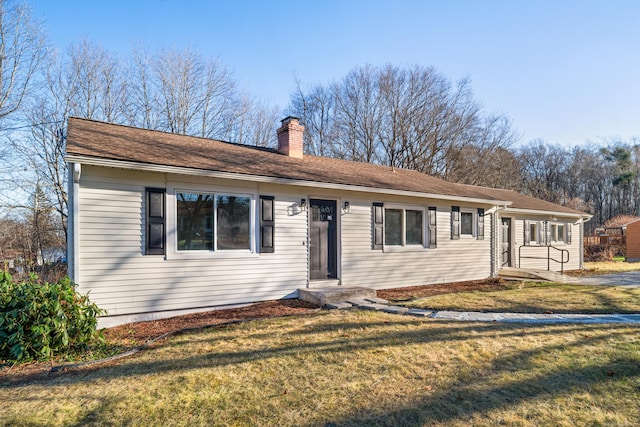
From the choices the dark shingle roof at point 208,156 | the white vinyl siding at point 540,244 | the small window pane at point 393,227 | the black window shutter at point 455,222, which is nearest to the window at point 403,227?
the small window pane at point 393,227

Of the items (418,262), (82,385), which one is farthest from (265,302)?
(418,262)

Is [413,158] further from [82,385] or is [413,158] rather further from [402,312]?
[82,385]

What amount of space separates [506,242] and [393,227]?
672 centimetres

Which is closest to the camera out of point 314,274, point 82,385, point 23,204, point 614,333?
point 82,385

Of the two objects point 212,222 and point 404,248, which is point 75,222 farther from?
point 404,248

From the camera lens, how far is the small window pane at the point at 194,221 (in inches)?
260

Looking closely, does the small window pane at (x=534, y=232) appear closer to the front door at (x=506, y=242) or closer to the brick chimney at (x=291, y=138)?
the front door at (x=506, y=242)

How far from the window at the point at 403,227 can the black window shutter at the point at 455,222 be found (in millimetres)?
1274

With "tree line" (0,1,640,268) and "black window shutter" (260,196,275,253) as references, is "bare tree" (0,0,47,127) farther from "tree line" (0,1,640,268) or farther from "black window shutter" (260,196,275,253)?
"black window shutter" (260,196,275,253)

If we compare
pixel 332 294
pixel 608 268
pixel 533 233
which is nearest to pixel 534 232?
pixel 533 233

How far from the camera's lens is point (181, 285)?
6602 mm

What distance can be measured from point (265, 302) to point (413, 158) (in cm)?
1817

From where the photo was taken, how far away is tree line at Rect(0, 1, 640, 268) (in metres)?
14.8

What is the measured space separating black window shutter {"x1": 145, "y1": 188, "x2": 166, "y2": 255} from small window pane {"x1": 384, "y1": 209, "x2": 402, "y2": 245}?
563 cm
